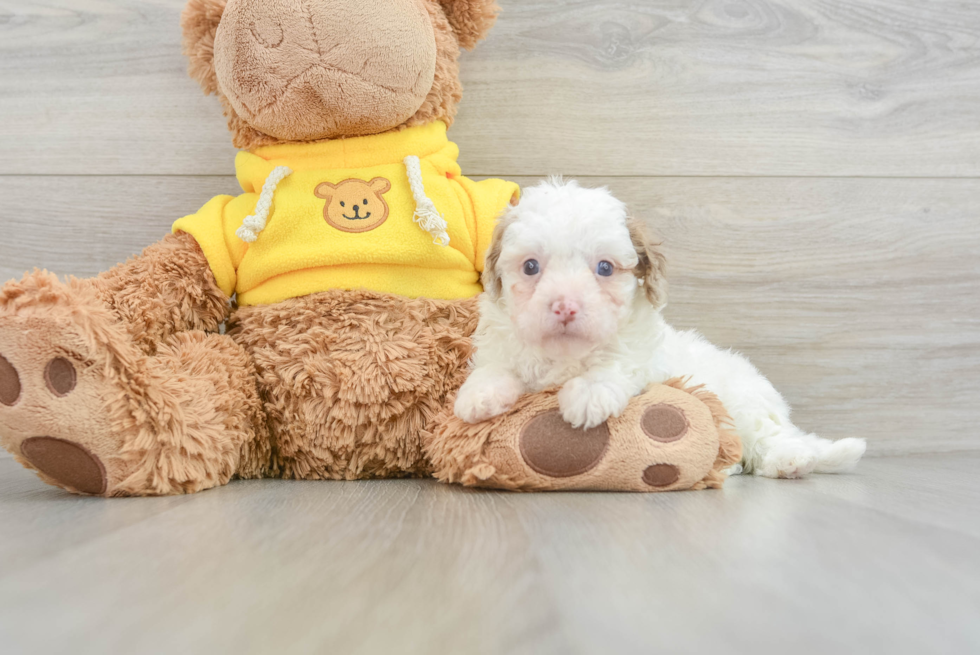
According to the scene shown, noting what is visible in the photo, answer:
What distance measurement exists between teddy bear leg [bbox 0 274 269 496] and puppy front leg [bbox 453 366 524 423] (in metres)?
0.31

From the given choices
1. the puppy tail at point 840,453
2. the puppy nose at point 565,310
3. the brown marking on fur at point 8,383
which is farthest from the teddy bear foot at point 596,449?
the brown marking on fur at point 8,383

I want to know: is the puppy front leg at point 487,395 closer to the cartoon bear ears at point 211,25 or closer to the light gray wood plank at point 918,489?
the light gray wood plank at point 918,489

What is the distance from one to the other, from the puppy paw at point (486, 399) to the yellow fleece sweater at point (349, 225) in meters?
0.20

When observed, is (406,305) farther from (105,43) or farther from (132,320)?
(105,43)

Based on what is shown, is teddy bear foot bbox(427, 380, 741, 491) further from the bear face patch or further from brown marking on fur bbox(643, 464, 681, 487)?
the bear face patch

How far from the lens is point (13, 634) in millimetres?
394

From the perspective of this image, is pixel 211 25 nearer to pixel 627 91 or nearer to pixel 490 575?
pixel 627 91

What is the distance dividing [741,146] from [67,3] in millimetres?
1217

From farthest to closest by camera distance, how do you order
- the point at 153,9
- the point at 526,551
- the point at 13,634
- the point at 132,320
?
the point at 153,9, the point at 132,320, the point at 526,551, the point at 13,634

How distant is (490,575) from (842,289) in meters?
1.06

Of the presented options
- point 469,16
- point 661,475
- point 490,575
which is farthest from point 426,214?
point 490,575

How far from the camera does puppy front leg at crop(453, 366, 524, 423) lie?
2.75 ft

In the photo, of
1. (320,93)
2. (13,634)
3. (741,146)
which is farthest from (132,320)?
(741,146)

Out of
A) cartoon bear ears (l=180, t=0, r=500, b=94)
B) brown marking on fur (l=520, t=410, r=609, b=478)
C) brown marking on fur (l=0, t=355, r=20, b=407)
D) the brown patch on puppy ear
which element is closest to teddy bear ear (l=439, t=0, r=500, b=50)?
cartoon bear ears (l=180, t=0, r=500, b=94)
